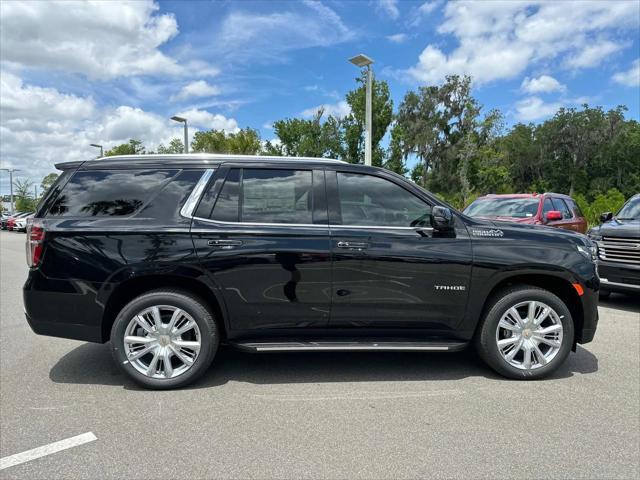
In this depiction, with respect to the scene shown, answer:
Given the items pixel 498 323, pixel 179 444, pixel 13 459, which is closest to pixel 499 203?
pixel 498 323

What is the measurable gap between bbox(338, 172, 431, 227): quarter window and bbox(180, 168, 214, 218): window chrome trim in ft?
3.75

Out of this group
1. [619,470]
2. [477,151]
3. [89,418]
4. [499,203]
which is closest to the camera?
[619,470]

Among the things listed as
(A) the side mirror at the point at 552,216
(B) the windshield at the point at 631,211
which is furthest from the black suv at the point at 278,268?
(A) the side mirror at the point at 552,216

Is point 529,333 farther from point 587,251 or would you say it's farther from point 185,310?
point 185,310

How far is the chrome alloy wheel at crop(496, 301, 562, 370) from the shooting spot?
13.5 ft

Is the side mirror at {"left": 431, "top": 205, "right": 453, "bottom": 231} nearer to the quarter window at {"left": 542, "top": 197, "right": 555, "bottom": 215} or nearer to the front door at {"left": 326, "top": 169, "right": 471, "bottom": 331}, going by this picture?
the front door at {"left": 326, "top": 169, "right": 471, "bottom": 331}

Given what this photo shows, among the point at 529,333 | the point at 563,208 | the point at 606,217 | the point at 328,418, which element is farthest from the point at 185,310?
the point at 563,208

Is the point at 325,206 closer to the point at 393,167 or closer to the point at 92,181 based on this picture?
the point at 92,181

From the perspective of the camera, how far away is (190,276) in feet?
12.6

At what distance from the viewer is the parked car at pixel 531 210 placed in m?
9.45

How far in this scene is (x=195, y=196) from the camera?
13.0 feet

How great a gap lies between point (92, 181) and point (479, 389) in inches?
146

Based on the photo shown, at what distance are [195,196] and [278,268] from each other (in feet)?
3.07

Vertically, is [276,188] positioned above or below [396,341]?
above
